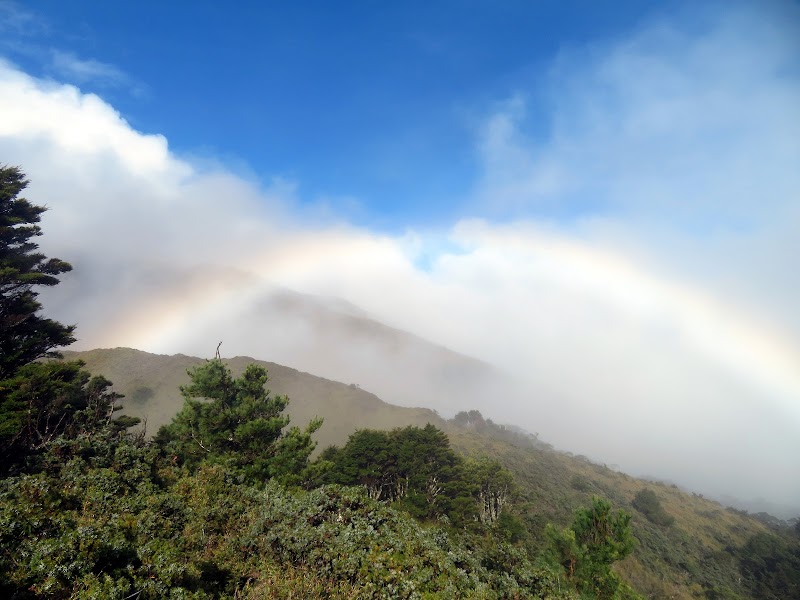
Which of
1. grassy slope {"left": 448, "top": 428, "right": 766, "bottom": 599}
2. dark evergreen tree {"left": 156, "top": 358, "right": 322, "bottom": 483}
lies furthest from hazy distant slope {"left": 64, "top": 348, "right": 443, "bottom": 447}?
dark evergreen tree {"left": 156, "top": 358, "right": 322, "bottom": 483}

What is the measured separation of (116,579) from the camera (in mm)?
8031

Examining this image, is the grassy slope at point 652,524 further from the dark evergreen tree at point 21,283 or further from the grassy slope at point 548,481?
the dark evergreen tree at point 21,283

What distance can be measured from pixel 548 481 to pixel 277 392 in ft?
293

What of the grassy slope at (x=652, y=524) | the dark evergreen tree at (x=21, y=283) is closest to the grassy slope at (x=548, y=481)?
the grassy slope at (x=652, y=524)

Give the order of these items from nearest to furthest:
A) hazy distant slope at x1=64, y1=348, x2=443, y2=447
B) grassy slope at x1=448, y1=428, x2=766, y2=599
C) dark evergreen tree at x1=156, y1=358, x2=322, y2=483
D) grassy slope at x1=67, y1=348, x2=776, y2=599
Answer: dark evergreen tree at x1=156, y1=358, x2=322, y2=483 → grassy slope at x1=448, y1=428, x2=766, y2=599 → grassy slope at x1=67, y1=348, x2=776, y2=599 → hazy distant slope at x1=64, y1=348, x2=443, y2=447

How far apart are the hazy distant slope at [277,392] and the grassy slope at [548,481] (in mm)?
281

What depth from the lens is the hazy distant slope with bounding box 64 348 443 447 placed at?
104 m

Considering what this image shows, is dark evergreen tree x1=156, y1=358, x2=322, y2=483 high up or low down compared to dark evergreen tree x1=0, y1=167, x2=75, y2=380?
down

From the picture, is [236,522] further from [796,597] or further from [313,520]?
[796,597]

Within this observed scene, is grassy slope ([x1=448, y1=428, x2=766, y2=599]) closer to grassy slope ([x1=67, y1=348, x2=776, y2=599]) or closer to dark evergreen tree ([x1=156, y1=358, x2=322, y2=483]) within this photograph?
grassy slope ([x1=67, y1=348, x2=776, y2=599])

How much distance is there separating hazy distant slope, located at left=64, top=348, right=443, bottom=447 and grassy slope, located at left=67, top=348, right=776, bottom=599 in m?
0.28

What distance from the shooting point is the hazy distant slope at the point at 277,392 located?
104 metres

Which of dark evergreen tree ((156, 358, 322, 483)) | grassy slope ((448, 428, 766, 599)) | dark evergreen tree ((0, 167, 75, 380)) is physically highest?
dark evergreen tree ((0, 167, 75, 380))

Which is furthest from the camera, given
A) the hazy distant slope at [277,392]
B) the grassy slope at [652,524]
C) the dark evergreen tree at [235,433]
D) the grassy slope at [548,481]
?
the hazy distant slope at [277,392]
